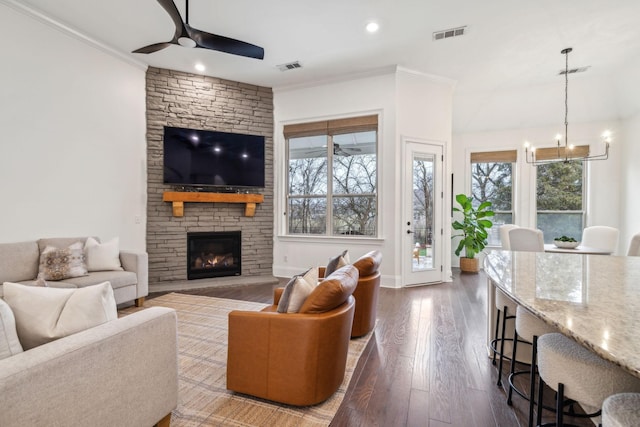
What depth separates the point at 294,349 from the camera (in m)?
1.85

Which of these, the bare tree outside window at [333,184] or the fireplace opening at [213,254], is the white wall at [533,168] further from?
the fireplace opening at [213,254]

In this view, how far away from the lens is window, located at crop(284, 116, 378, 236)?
5.16 meters

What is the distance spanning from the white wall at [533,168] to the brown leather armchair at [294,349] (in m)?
5.80

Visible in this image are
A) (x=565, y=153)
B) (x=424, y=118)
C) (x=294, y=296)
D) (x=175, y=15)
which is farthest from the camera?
(x=565, y=153)

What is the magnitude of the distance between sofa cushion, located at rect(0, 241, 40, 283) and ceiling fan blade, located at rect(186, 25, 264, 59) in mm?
2902

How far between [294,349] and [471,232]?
5.33 m

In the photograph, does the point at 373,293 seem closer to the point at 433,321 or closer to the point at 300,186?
the point at 433,321

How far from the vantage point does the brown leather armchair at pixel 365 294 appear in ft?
9.40

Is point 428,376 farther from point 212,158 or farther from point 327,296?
point 212,158

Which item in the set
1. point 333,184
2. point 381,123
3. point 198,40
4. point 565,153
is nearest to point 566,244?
point 565,153

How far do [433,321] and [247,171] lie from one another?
3763 mm

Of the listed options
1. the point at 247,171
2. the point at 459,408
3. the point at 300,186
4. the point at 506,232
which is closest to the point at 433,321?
the point at 459,408

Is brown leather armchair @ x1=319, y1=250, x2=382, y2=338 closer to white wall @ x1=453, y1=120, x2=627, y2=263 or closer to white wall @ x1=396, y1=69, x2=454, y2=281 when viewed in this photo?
white wall @ x1=396, y1=69, x2=454, y2=281

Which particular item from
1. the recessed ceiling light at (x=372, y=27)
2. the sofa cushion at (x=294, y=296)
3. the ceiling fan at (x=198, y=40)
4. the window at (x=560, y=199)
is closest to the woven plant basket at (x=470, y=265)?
the window at (x=560, y=199)
